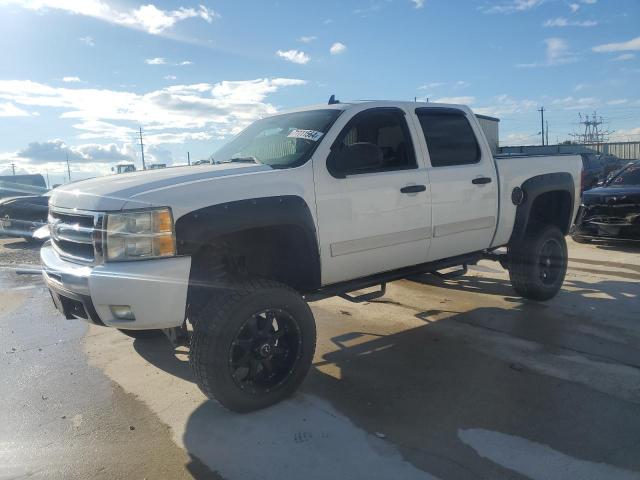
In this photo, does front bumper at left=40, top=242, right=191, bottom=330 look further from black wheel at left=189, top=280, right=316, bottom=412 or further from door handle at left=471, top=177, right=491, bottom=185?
door handle at left=471, top=177, right=491, bottom=185

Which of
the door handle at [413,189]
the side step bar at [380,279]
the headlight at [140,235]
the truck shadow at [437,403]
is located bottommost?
the truck shadow at [437,403]

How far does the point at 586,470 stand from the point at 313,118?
3088 millimetres

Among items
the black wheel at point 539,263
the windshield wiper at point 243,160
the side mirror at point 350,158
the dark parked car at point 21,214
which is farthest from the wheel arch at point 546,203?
the dark parked car at point 21,214

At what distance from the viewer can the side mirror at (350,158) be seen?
12.9 ft

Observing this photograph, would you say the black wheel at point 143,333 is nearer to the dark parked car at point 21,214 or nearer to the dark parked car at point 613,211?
the dark parked car at point 613,211

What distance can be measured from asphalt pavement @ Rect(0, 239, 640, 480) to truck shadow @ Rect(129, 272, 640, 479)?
0.5 inches

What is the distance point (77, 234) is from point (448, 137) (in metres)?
3.29

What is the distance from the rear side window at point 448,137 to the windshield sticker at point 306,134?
45.1 inches

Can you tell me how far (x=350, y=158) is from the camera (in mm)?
3977

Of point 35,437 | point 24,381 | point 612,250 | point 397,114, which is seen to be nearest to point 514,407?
point 397,114

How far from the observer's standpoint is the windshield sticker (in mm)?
4061

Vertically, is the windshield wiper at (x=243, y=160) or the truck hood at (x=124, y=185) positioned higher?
the windshield wiper at (x=243, y=160)

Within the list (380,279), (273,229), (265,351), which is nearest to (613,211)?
(380,279)

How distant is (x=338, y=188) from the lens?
392cm
